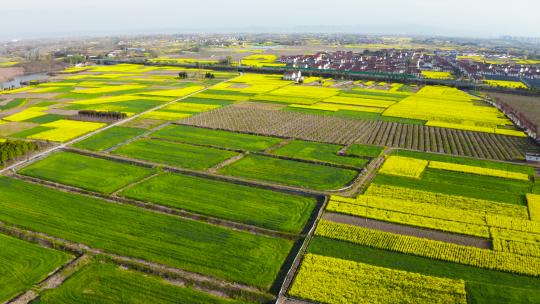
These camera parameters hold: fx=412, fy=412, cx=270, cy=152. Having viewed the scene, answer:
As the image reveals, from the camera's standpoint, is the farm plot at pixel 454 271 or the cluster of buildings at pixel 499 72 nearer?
the farm plot at pixel 454 271

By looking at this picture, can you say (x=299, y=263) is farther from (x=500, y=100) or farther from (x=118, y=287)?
(x=500, y=100)

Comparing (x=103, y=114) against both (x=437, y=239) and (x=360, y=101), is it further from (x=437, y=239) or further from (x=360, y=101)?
(x=437, y=239)

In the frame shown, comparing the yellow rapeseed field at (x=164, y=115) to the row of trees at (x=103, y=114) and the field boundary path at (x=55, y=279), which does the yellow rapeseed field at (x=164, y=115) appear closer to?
the row of trees at (x=103, y=114)

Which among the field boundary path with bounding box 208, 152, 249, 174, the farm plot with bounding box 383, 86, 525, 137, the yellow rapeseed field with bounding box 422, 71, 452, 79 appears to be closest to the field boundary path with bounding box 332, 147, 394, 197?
the field boundary path with bounding box 208, 152, 249, 174

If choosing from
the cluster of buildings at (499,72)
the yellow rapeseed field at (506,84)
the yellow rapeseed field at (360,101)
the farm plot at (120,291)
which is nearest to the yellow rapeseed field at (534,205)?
the farm plot at (120,291)

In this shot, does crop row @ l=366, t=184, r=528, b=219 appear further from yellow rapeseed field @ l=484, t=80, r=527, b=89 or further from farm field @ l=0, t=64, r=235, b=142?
yellow rapeseed field @ l=484, t=80, r=527, b=89
